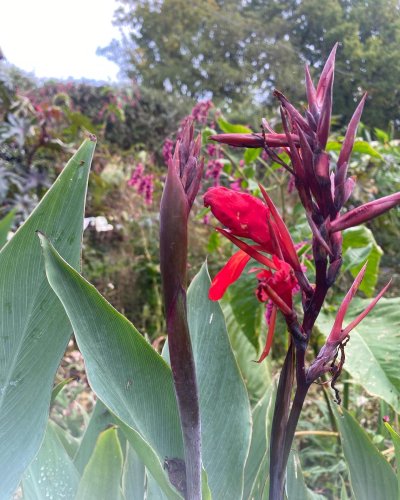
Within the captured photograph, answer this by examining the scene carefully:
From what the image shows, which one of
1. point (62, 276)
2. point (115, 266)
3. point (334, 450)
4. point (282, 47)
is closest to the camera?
point (62, 276)

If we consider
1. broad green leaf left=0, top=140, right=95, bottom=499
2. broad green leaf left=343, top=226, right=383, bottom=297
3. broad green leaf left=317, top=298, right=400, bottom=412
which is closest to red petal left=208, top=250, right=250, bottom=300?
broad green leaf left=0, top=140, right=95, bottom=499

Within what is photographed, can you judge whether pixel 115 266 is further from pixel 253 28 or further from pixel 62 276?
pixel 253 28

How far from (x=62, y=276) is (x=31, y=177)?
173 cm

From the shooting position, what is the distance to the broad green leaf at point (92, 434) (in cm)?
53

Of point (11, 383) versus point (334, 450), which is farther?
point (334, 450)

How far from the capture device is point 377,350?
101 centimetres

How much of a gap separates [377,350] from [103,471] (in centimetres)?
74

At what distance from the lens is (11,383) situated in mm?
390

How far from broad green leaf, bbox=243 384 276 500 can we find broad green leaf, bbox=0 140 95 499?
0.61 ft

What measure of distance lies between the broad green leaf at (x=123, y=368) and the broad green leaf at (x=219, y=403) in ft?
0.26

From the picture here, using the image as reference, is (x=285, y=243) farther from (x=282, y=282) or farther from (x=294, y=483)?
(x=294, y=483)

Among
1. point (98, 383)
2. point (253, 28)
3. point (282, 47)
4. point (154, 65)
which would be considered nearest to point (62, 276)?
point (98, 383)

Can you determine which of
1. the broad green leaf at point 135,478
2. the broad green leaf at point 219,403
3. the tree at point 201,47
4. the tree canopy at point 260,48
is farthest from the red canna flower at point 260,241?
the tree at point 201,47

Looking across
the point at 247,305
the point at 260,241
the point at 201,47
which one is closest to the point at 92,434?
the point at 260,241
